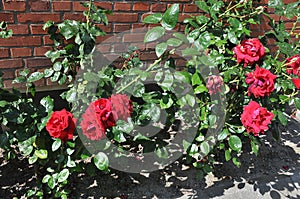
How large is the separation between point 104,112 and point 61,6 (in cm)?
121

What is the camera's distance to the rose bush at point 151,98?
1.54m

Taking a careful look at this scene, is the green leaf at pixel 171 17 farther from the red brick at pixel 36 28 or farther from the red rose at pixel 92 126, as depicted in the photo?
the red brick at pixel 36 28

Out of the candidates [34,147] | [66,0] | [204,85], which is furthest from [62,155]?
[66,0]

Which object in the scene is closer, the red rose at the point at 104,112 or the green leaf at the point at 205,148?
the red rose at the point at 104,112

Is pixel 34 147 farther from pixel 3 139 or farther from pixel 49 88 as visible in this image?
pixel 49 88

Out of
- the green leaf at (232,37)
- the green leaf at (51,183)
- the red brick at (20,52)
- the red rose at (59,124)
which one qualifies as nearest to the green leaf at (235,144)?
the green leaf at (232,37)

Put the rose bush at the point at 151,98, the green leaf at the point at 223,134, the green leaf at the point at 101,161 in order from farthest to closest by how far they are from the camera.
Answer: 1. the green leaf at the point at 223,134
2. the green leaf at the point at 101,161
3. the rose bush at the point at 151,98

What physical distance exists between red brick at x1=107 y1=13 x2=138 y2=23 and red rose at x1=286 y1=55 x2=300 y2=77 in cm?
124

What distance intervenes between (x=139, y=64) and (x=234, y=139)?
2.64 ft

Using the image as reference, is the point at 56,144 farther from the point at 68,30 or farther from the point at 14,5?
the point at 14,5

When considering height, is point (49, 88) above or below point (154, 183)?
above

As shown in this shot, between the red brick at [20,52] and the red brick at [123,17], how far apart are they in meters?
0.68

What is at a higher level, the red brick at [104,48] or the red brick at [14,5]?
the red brick at [14,5]

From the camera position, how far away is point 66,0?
227 centimetres
